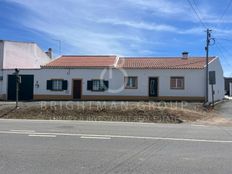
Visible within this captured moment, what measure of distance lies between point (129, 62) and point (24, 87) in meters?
11.0

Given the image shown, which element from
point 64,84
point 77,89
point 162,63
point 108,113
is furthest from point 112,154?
point 162,63

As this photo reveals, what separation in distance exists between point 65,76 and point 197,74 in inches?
502

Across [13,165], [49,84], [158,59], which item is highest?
[158,59]

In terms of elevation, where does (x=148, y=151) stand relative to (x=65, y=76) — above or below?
below

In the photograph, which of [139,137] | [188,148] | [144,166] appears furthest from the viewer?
[139,137]

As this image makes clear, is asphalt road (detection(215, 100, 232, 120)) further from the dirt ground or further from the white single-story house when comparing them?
the white single-story house

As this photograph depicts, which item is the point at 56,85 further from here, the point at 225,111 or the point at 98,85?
the point at 225,111

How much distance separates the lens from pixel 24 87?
41.1m

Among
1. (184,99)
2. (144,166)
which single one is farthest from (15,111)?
(144,166)

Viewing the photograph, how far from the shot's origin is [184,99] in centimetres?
3850

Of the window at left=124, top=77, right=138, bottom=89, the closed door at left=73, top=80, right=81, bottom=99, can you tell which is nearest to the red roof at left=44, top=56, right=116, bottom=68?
the closed door at left=73, top=80, right=81, bottom=99

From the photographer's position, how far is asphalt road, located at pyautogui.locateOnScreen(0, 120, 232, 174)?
7.94 meters

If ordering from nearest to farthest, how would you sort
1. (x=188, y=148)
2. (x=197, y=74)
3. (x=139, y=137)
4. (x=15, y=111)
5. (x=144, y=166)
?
(x=144, y=166) < (x=188, y=148) < (x=139, y=137) < (x=15, y=111) < (x=197, y=74)

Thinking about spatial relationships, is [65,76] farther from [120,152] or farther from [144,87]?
[120,152]
